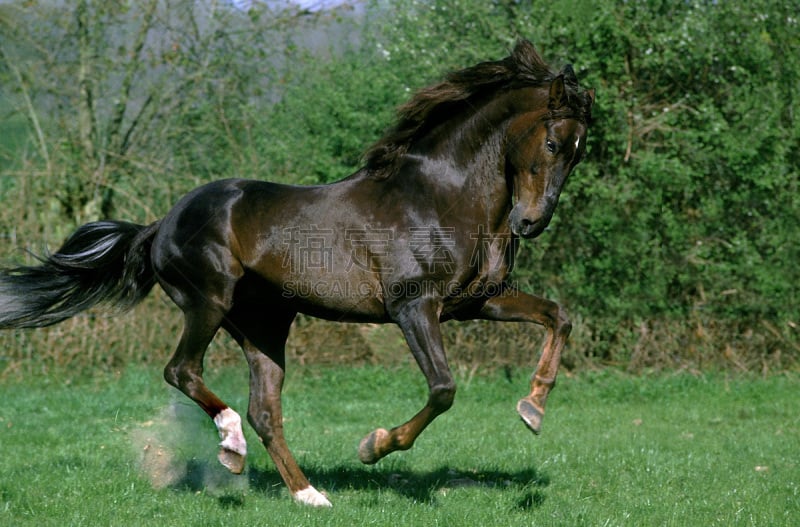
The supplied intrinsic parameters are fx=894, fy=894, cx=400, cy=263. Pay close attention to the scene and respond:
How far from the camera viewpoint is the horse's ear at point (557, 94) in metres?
4.75

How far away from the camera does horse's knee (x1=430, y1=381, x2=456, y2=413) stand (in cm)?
467

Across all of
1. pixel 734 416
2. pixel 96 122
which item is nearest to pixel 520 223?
pixel 734 416

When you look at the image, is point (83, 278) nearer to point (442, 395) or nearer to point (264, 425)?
point (264, 425)

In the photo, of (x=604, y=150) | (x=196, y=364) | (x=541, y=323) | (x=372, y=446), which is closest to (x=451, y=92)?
(x=541, y=323)

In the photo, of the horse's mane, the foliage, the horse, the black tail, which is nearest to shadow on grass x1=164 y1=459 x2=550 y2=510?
the horse

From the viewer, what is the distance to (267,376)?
225 inches

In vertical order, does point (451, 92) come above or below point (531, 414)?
above

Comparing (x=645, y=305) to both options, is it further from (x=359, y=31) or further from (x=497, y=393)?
(x=359, y=31)

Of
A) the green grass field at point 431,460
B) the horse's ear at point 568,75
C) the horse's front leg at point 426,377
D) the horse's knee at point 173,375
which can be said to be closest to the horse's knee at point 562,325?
the horse's front leg at point 426,377

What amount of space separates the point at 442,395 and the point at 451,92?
180cm

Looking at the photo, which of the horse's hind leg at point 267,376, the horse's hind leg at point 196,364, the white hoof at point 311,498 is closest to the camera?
the white hoof at point 311,498

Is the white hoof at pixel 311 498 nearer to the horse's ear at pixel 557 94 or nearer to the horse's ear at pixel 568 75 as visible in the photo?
the horse's ear at pixel 557 94

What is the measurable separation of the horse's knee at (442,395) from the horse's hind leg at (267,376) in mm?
1214

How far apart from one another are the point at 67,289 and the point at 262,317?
136 cm
